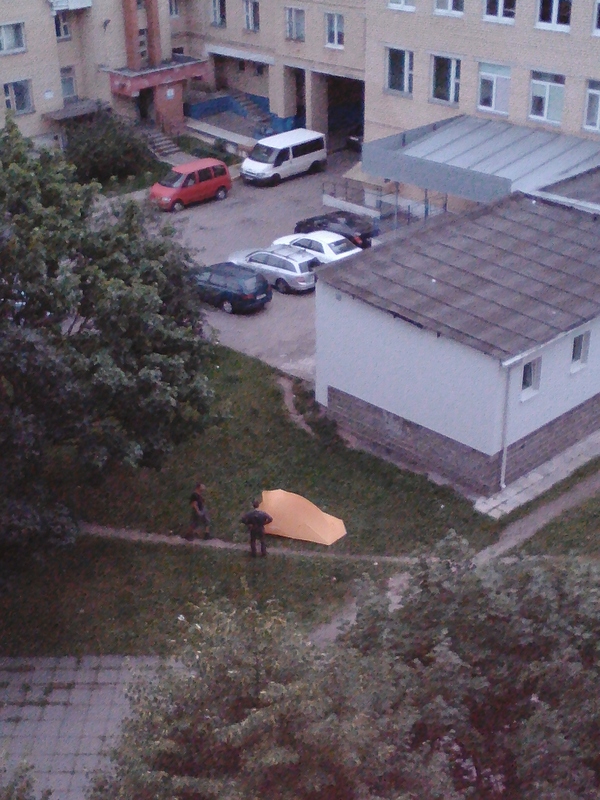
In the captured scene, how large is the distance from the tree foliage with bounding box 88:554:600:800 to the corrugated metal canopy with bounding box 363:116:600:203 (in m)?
17.7

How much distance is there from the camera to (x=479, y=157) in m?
28.1

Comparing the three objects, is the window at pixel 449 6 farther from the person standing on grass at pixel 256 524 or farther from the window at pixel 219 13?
the person standing on grass at pixel 256 524

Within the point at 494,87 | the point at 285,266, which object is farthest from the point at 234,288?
the point at 494,87

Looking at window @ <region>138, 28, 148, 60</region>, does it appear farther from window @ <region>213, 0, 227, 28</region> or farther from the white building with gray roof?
the white building with gray roof

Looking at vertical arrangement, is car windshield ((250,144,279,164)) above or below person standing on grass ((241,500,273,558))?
above

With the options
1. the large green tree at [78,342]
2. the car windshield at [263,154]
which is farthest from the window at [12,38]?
the large green tree at [78,342]

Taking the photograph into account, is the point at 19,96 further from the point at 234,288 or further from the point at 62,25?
A: the point at 234,288

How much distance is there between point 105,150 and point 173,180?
402 centimetres

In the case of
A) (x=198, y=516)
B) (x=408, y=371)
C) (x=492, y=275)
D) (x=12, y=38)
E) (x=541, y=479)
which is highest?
(x=12, y=38)

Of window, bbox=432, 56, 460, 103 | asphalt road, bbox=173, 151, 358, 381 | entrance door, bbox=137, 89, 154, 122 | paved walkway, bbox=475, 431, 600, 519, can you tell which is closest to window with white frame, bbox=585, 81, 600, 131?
window, bbox=432, 56, 460, 103

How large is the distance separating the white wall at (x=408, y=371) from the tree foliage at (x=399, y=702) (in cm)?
817

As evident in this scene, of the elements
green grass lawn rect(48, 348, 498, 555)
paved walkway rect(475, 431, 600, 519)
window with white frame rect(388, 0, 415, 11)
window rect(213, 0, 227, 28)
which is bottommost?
green grass lawn rect(48, 348, 498, 555)

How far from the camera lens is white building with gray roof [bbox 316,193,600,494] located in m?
18.2

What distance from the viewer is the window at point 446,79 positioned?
31.0 m
